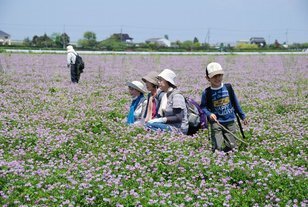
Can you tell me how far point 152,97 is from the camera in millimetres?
9039

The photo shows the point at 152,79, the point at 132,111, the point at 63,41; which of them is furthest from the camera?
the point at 63,41

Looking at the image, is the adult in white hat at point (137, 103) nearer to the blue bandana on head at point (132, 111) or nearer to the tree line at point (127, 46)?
the blue bandana on head at point (132, 111)

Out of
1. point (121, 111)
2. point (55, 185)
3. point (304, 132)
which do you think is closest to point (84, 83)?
point (121, 111)

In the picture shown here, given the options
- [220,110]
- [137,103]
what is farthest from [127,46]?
[220,110]

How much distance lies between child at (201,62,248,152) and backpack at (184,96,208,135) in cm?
110

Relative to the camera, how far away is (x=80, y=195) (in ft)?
16.5

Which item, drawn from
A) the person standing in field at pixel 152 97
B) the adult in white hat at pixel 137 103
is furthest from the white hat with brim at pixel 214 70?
the adult in white hat at pixel 137 103

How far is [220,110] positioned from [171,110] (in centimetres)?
138

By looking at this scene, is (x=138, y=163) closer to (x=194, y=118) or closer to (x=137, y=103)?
(x=194, y=118)

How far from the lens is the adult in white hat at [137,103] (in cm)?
937

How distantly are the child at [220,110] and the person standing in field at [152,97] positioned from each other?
1.63 metres

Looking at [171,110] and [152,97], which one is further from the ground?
[152,97]

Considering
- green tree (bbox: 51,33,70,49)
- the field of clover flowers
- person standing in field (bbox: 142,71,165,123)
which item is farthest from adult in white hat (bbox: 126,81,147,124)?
green tree (bbox: 51,33,70,49)

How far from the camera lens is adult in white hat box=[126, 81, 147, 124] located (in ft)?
30.7
